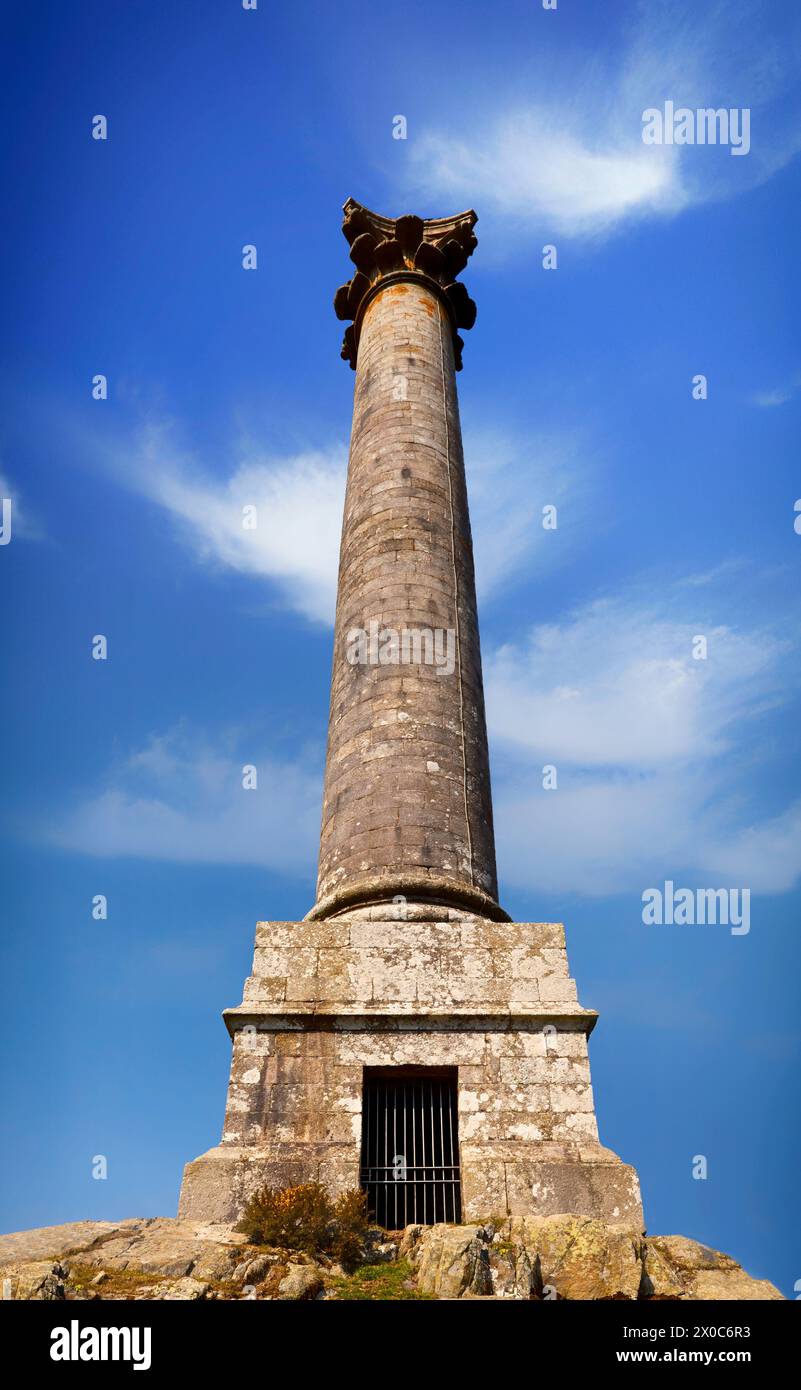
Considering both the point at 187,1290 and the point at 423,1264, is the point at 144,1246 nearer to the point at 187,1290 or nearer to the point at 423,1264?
the point at 187,1290

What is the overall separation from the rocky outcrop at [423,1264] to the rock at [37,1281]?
23mm

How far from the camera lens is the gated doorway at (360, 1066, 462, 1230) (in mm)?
8227

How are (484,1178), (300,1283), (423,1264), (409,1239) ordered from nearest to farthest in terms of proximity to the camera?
1. (300,1283)
2. (423,1264)
3. (409,1239)
4. (484,1178)

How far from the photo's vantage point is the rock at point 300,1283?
611 cm

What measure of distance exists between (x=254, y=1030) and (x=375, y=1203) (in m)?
1.73

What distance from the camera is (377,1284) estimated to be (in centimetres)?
650

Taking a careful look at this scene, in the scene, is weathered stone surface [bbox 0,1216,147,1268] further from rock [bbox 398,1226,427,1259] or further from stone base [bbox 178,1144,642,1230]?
rock [bbox 398,1226,427,1259]

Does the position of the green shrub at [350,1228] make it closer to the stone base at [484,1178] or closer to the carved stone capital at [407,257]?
the stone base at [484,1178]

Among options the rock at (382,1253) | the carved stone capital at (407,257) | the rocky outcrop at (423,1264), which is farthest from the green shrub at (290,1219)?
the carved stone capital at (407,257)

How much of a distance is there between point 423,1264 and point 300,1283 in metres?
0.87

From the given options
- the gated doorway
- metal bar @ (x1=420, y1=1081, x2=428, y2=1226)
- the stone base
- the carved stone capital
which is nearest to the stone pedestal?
the stone base

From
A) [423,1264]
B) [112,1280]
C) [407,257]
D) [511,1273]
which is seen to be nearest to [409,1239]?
[423,1264]

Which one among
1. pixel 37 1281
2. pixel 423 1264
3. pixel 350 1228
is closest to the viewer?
pixel 37 1281
